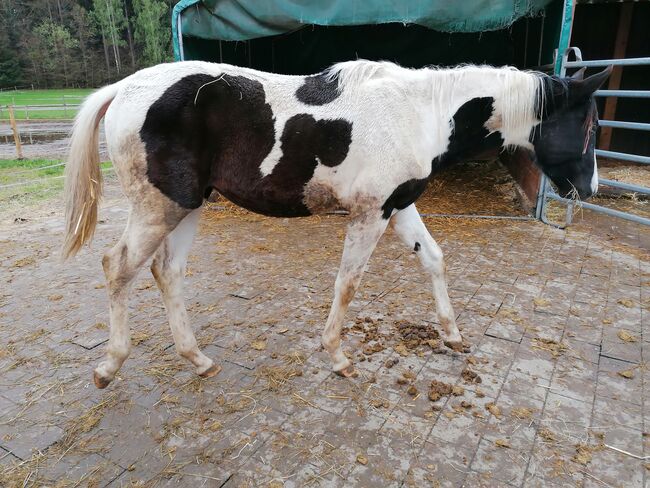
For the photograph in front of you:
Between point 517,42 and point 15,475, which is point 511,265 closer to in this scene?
point 15,475

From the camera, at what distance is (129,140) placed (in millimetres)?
2197

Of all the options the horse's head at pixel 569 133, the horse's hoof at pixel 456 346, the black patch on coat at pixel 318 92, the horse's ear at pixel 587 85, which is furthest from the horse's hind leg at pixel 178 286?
the horse's ear at pixel 587 85

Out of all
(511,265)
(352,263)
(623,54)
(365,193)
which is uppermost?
(623,54)

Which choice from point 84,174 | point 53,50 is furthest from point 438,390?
point 53,50

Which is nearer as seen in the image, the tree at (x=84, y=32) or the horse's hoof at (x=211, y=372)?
the horse's hoof at (x=211, y=372)

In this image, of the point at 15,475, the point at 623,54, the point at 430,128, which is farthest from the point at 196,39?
the point at 623,54

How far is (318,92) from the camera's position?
7.69ft

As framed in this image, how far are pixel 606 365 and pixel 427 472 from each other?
1.52 m

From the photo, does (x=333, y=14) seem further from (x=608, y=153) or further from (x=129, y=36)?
(x=129, y=36)

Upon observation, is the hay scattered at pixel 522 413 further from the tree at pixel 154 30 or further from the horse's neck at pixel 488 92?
the tree at pixel 154 30

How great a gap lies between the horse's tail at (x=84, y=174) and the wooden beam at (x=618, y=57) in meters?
8.88

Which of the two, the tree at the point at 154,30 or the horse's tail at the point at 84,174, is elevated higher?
the tree at the point at 154,30

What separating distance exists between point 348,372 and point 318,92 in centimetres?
161

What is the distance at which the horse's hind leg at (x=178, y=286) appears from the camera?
258cm
